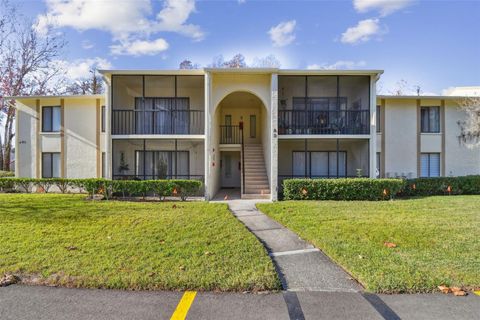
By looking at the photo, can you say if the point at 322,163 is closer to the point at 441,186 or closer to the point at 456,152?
the point at 441,186

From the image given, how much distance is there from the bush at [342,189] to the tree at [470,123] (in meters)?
6.81

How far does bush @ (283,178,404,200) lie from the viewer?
1148cm

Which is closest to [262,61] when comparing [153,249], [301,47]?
[301,47]

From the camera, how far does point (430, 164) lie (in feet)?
51.3

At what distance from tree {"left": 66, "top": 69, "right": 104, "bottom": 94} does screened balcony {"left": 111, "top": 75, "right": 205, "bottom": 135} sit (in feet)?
59.2

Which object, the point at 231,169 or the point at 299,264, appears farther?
the point at 231,169

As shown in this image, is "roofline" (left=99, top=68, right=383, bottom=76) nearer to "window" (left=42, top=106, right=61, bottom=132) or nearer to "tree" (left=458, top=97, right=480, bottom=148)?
"window" (left=42, top=106, right=61, bottom=132)

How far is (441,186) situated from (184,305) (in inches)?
544

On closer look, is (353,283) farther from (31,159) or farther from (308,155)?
(31,159)

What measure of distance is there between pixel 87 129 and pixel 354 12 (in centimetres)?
1461

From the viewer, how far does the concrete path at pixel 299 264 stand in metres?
4.07

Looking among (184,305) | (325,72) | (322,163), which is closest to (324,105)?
(325,72)

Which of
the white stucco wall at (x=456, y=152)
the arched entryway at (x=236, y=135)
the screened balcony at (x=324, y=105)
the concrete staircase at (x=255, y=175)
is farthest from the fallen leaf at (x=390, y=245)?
the white stucco wall at (x=456, y=152)

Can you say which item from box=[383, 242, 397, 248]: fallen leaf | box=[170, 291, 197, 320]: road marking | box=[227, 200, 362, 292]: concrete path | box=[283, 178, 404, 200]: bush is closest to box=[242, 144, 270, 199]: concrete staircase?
box=[283, 178, 404, 200]: bush
